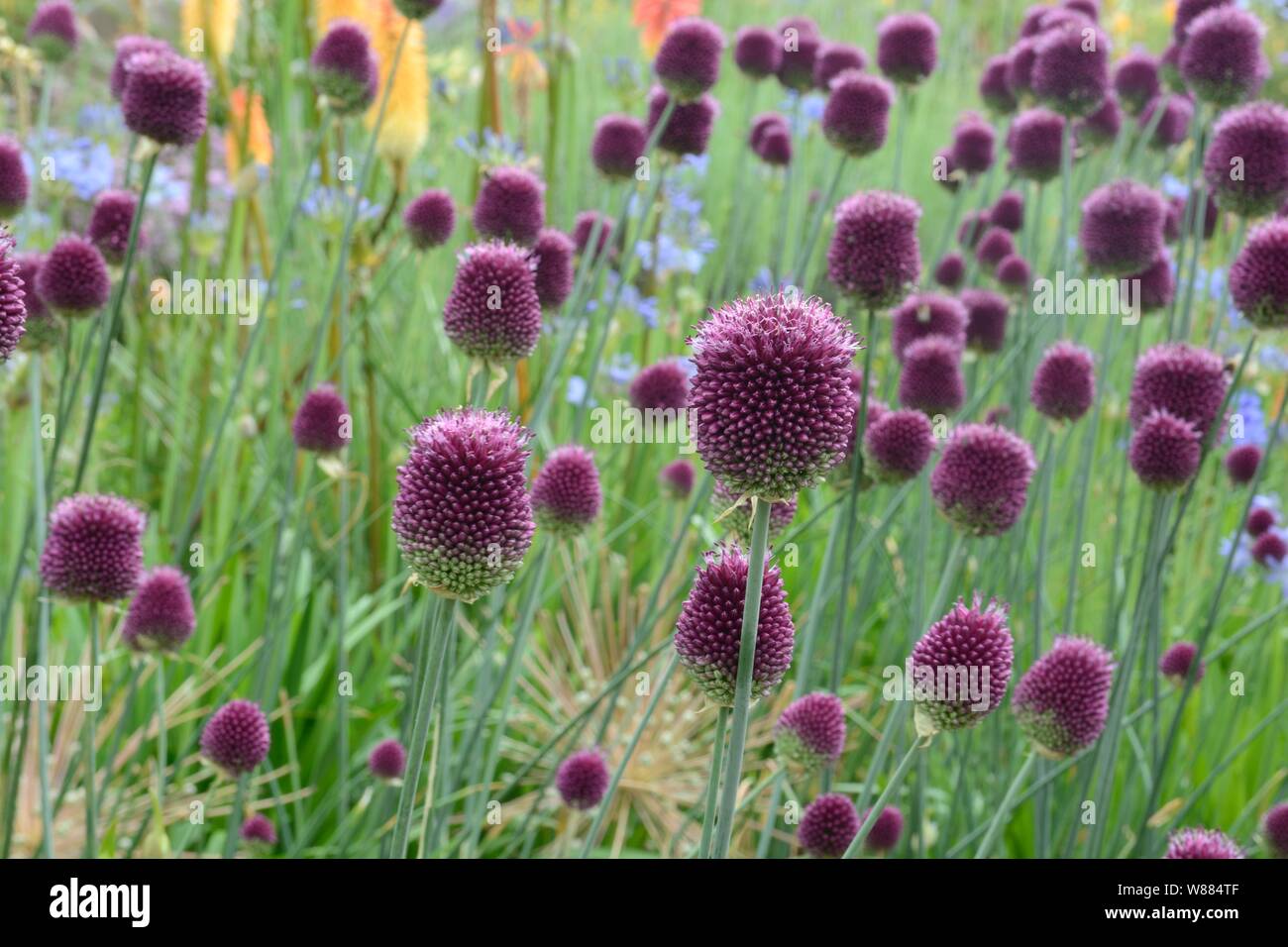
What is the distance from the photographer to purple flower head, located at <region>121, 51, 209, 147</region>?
198cm

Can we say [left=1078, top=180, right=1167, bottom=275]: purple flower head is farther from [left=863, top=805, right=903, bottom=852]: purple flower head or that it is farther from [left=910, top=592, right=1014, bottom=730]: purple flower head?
[left=910, top=592, right=1014, bottom=730]: purple flower head

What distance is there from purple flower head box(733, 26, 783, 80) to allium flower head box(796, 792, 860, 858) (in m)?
2.20

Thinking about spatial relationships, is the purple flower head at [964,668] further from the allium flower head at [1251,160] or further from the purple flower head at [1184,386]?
the allium flower head at [1251,160]

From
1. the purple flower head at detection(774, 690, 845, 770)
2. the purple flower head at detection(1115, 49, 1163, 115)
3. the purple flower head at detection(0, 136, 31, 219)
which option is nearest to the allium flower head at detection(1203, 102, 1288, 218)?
the purple flower head at detection(1115, 49, 1163, 115)

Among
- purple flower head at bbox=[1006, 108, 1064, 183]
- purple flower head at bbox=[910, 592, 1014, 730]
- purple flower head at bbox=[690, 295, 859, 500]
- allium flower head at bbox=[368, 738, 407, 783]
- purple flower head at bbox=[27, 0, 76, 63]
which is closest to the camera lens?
purple flower head at bbox=[690, 295, 859, 500]

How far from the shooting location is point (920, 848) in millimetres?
2238

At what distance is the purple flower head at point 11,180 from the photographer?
208 cm

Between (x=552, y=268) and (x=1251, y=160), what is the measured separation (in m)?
1.33

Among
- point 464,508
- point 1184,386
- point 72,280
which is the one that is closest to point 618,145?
point 72,280

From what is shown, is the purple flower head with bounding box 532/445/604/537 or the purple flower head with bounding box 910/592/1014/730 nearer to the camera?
the purple flower head with bounding box 910/592/1014/730

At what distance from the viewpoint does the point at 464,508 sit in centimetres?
121

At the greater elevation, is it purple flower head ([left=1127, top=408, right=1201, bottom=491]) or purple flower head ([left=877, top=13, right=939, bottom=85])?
purple flower head ([left=877, top=13, right=939, bottom=85])
